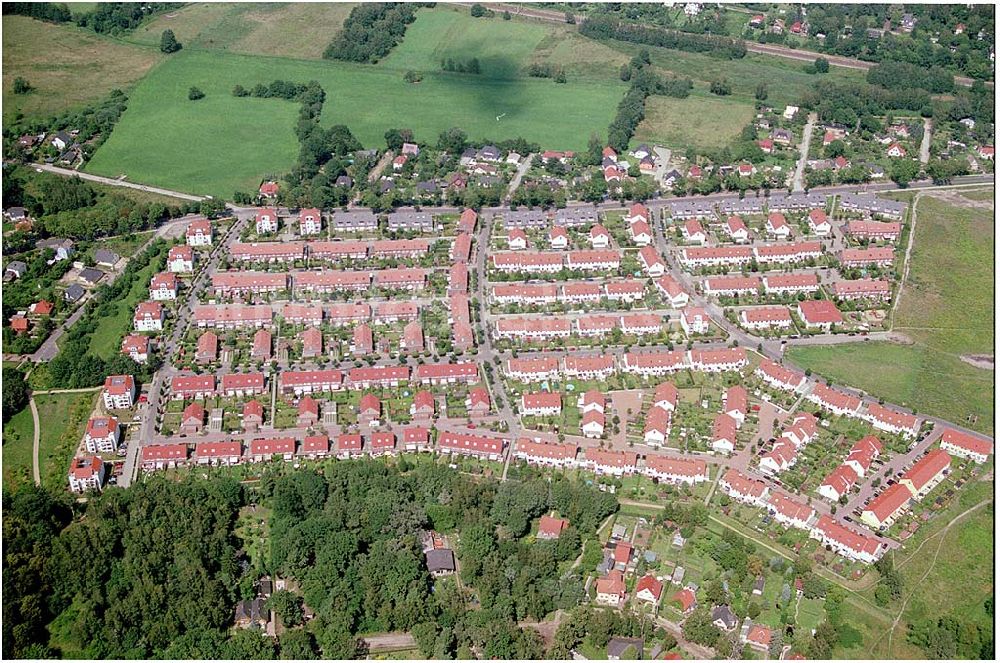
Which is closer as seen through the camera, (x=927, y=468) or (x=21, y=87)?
(x=927, y=468)

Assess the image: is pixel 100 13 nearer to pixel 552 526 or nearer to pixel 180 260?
pixel 180 260

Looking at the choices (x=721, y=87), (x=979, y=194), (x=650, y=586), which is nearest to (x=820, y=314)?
(x=979, y=194)

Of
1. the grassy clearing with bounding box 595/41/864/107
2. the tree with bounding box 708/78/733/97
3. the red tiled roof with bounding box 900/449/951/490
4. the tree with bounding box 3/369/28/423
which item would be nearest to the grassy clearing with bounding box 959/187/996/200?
the grassy clearing with bounding box 595/41/864/107

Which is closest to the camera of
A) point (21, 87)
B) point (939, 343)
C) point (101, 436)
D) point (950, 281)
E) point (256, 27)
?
point (101, 436)

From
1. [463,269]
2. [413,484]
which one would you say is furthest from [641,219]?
[413,484]

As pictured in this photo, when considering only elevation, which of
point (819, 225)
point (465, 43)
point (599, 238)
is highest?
point (465, 43)

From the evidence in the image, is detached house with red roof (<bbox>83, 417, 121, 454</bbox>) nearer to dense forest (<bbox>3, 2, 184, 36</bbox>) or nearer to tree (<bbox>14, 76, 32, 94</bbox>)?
tree (<bbox>14, 76, 32, 94</bbox>)

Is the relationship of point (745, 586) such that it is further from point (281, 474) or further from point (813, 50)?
point (813, 50)
